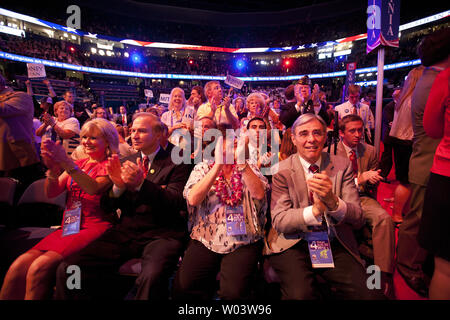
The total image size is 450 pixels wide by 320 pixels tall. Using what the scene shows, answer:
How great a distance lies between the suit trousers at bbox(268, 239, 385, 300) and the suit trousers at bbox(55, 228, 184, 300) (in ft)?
2.55

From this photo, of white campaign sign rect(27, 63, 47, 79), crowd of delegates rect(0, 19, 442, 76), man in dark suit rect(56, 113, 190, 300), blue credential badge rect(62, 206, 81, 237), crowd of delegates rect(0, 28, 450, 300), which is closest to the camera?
crowd of delegates rect(0, 28, 450, 300)

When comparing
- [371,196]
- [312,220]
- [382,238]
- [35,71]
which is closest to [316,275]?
[312,220]

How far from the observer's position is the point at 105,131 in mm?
1922

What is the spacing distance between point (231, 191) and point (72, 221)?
127 centimetres

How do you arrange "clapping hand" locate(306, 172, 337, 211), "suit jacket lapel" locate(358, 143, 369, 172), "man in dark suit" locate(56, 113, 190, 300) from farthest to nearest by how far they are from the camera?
"suit jacket lapel" locate(358, 143, 369, 172) → "man in dark suit" locate(56, 113, 190, 300) → "clapping hand" locate(306, 172, 337, 211)

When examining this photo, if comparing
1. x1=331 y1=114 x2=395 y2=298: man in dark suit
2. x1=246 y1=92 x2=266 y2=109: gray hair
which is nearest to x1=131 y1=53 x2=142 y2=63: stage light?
x1=246 y1=92 x2=266 y2=109: gray hair

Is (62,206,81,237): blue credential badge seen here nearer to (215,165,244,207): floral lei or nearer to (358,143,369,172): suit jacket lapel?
(215,165,244,207): floral lei

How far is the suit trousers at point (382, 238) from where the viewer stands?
5.61 ft

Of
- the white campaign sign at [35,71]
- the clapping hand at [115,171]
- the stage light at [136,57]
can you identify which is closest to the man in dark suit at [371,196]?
the clapping hand at [115,171]

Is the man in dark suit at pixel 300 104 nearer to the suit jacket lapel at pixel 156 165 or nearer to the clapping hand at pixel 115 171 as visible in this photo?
the suit jacket lapel at pixel 156 165

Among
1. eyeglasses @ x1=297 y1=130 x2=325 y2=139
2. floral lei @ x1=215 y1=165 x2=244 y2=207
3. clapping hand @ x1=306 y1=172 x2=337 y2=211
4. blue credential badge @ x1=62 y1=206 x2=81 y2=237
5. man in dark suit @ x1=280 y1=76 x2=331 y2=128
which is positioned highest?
man in dark suit @ x1=280 y1=76 x2=331 y2=128

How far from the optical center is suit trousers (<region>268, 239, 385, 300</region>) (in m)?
1.40
